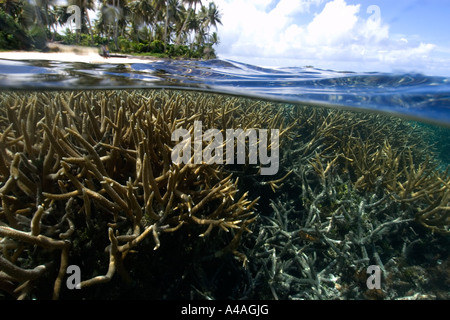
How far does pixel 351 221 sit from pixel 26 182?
13.0 feet

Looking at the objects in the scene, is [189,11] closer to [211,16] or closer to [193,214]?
[211,16]

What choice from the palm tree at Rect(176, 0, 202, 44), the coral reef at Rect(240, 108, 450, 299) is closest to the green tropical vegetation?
the palm tree at Rect(176, 0, 202, 44)

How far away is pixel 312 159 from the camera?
4723 mm

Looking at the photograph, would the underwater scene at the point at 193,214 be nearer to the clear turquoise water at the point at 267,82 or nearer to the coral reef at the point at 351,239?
the coral reef at the point at 351,239

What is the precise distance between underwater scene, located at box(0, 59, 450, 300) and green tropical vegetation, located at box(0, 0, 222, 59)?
0.92m

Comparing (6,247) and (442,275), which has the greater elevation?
(6,247)

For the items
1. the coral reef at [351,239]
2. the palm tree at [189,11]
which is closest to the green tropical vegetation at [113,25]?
the palm tree at [189,11]

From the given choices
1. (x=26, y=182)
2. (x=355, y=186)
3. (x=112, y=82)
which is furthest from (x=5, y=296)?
(x=112, y=82)

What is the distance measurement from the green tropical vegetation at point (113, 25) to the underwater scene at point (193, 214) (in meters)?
0.92

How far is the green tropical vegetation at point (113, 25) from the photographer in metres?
5.34

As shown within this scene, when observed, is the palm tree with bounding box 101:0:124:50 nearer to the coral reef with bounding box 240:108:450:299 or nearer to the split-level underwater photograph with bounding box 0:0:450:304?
the split-level underwater photograph with bounding box 0:0:450:304

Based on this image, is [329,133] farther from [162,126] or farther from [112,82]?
[112,82]

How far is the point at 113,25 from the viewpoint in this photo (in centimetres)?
3488

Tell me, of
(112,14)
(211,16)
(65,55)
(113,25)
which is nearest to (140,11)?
(113,25)
